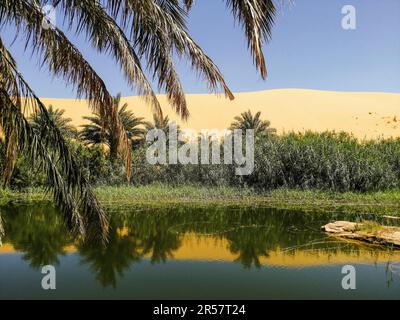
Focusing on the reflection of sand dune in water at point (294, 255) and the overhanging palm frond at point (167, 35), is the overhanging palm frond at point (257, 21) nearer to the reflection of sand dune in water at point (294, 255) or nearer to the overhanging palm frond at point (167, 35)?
the overhanging palm frond at point (167, 35)

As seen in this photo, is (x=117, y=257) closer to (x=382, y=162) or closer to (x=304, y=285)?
(x=304, y=285)

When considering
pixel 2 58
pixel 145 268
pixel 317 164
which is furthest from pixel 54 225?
pixel 317 164

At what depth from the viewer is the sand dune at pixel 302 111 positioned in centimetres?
4828

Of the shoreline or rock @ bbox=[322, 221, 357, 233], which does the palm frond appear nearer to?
rock @ bbox=[322, 221, 357, 233]

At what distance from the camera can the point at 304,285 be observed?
814 centimetres

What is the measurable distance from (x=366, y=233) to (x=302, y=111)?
1796 inches

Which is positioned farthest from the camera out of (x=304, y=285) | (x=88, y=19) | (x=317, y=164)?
(x=317, y=164)

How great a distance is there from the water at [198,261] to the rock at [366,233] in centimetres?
44

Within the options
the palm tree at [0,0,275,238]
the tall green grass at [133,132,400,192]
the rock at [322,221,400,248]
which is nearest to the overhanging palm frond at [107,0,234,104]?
the palm tree at [0,0,275,238]

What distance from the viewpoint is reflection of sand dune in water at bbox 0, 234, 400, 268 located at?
973 cm

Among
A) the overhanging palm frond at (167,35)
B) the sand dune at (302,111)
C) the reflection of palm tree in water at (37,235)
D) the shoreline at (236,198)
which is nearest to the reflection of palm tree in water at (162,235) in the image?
the reflection of palm tree in water at (37,235)

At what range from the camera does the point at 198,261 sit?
10148 mm
